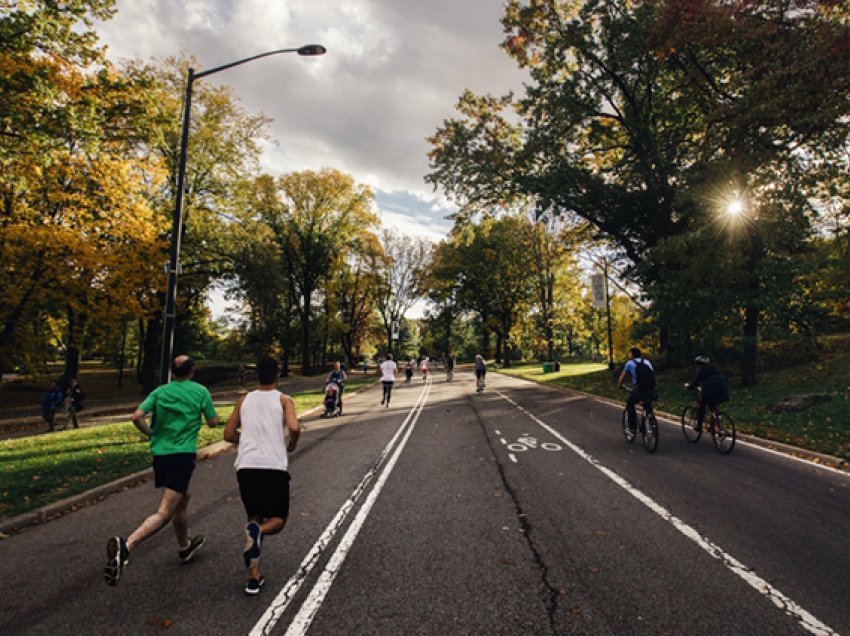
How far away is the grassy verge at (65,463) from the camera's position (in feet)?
20.1

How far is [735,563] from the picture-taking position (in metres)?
3.92

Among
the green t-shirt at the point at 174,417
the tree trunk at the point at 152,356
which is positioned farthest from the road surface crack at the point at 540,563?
the tree trunk at the point at 152,356

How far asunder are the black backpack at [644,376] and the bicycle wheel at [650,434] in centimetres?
63

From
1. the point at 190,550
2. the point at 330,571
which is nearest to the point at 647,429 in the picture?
the point at 330,571

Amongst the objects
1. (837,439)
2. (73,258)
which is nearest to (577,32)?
(837,439)

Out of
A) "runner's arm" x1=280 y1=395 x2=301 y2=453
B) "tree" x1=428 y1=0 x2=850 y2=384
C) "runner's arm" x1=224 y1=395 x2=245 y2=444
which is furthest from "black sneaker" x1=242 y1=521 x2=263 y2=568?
"tree" x1=428 y1=0 x2=850 y2=384

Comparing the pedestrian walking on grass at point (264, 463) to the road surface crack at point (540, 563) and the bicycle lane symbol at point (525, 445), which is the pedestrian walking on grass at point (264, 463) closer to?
the road surface crack at point (540, 563)

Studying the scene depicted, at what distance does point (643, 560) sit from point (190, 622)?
3979mm

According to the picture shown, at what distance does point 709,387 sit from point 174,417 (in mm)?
9755

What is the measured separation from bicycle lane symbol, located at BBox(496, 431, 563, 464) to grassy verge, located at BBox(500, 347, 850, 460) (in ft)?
16.8

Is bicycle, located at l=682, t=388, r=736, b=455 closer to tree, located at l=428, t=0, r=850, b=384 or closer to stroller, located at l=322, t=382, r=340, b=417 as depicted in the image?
tree, located at l=428, t=0, r=850, b=384

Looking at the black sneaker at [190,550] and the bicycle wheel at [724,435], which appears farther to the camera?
the bicycle wheel at [724,435]

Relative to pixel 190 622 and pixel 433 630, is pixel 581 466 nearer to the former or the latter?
pixel 433 630

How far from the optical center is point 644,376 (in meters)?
9.12
